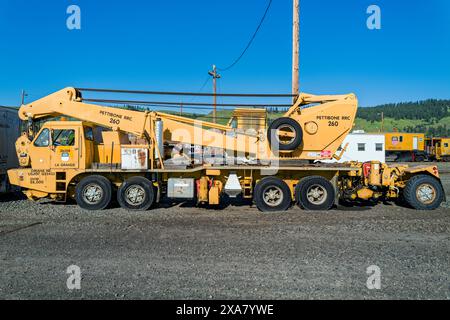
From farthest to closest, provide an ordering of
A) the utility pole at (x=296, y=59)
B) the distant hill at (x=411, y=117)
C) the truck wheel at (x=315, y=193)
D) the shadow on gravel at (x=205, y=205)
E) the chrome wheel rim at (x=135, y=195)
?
the distant hill at (x=411, y=117)
the utility pole at (x=296, y=59)
the shadow on gravel at (x=205, y=205)
the chrome wheel rim at (x=135, y=195)
the truck wheel at (x=315, y=193)

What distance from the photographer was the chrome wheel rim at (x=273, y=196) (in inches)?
435

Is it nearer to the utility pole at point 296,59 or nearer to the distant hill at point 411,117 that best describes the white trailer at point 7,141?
the utility pole at point 296,59

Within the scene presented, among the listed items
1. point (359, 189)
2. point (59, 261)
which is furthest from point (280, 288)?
point (359, 189)

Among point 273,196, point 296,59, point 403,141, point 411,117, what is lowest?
point 273,196

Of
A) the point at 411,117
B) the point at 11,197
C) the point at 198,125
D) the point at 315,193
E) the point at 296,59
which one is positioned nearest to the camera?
the point at 315,193

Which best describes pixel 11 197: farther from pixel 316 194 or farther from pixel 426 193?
pixel 426 193

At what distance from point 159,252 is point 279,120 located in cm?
617

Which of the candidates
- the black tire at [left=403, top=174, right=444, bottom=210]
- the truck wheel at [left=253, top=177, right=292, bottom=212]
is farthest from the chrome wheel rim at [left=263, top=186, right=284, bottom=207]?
the black tire at [left=403, top=174, right=444, bottom=210]

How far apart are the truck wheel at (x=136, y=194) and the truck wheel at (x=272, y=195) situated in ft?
10.7

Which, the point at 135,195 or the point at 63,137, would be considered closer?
the point at 135,195

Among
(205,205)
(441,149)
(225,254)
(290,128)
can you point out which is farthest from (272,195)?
(441,149)

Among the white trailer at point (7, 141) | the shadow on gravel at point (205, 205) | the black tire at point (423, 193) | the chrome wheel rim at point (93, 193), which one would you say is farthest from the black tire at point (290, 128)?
the white trailer at point (7, 141)

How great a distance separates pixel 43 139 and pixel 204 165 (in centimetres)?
527

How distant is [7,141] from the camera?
1441cm
